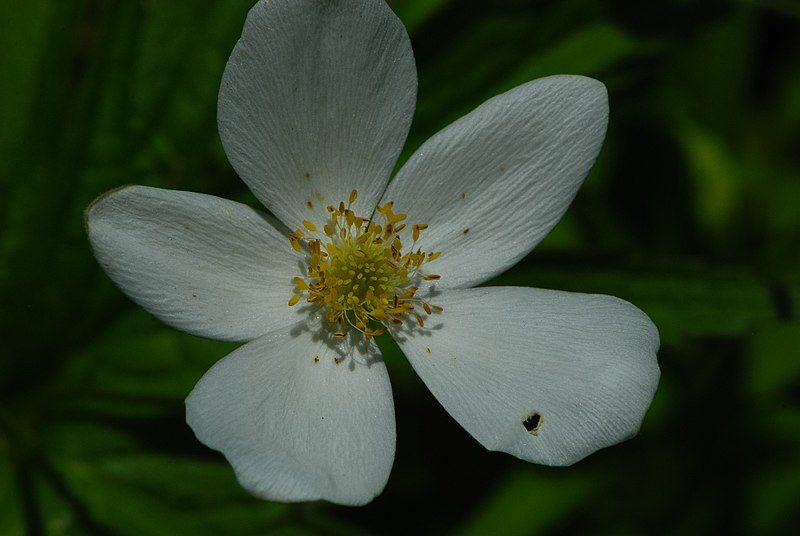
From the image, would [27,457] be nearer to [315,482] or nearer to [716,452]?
[315,482]

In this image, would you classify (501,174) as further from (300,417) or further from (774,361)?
(774,361)

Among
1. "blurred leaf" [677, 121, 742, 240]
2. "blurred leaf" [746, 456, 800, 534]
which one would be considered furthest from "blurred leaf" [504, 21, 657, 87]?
"blurred leaf" [746, 456, 800, 534]

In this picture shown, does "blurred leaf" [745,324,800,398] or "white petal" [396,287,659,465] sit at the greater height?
"white petal" [396,287,659,465]

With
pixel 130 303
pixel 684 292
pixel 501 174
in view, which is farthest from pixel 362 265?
pixel 684 292

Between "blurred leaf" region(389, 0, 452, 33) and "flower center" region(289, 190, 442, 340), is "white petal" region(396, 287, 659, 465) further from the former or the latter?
"blurred leaf" region(389, 0, 452, 33)

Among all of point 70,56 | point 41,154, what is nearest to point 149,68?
point 70,56

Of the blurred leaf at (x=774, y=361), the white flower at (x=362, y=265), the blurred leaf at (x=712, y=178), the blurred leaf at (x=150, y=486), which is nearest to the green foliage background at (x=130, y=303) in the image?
the blurred leaf at (x=150, y=486)

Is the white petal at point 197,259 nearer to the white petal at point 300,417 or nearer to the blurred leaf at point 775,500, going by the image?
the white petal at point 300,417
